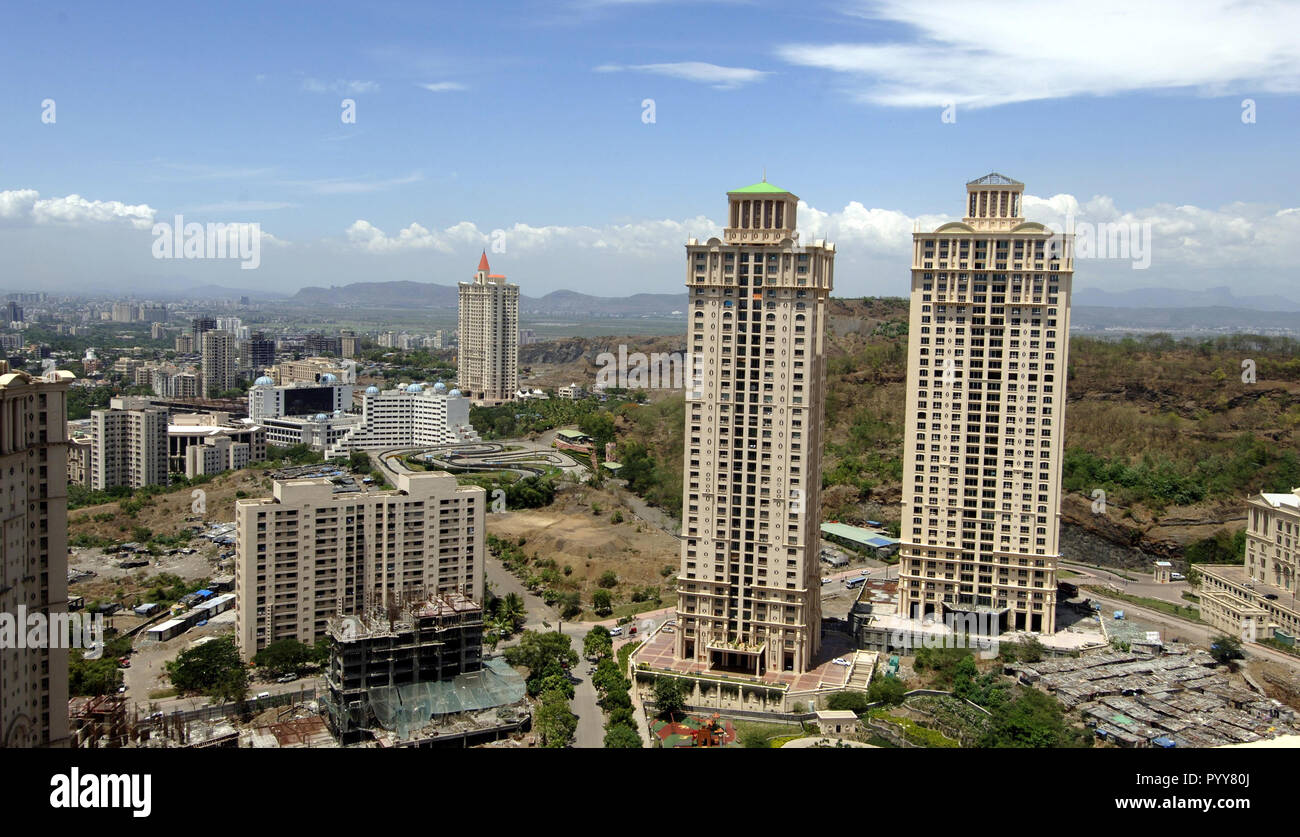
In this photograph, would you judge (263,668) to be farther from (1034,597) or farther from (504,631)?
(1034,597)

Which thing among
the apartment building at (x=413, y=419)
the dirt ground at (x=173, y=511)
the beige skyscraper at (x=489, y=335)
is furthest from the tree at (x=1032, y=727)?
the beige skyscraper at (x=489, y=335)

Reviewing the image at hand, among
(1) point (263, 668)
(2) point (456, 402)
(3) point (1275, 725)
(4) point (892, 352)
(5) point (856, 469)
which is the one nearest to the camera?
(3) point (1275, 725)

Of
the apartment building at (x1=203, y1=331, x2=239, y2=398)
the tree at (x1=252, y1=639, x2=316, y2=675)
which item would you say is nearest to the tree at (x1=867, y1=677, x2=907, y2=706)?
the tree at (x1=252, y1=639, x2=316, y2=675)

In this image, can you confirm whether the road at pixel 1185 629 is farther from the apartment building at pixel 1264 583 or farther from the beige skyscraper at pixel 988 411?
the beige skyscraper at pixel 988 411

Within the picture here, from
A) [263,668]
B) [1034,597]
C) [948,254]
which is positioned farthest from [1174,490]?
[263,668]

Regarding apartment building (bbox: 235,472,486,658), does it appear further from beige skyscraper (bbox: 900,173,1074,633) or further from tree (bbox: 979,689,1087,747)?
tree (bbox: 979,689,1087,747)
